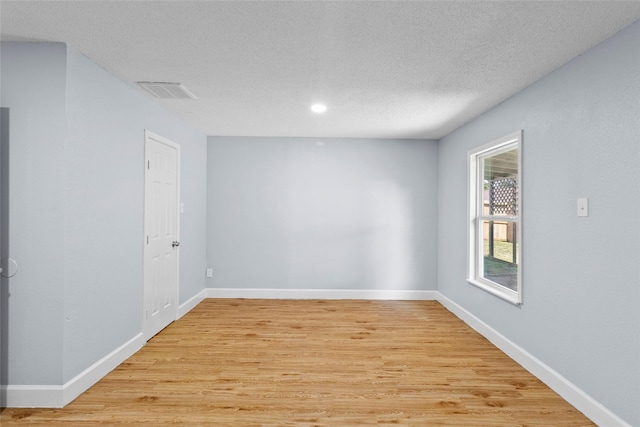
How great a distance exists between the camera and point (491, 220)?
156 inches

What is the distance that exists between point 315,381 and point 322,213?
9.71 ft

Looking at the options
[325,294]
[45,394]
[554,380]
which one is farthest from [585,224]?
[45,394]

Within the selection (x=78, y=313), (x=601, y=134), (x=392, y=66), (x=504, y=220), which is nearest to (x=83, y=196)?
(x=78, y=313)

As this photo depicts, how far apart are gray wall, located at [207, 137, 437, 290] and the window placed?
1.15 meters

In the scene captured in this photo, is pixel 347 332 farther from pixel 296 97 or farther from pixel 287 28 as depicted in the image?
pixel 287 28

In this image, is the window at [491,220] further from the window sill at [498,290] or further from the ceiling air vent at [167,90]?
the ceiling air vent at [167,90]

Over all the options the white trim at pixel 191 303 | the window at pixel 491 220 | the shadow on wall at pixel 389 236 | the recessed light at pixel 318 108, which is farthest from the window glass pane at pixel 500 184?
the white trim at pixel 191 303

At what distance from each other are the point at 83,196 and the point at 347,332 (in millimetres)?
2836

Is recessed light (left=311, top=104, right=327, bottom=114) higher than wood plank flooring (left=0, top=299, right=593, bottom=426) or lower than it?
higher

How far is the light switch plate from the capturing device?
7.74 feet

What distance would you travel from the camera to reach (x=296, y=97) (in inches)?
135

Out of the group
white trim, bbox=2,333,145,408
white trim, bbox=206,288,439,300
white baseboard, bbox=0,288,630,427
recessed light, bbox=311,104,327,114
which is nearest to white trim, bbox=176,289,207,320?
white baseboard, bbox=0,288,630,427

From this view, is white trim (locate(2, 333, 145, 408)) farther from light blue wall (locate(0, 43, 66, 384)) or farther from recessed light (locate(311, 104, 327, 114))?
recessed light (locate(311, 104, 327, 114))

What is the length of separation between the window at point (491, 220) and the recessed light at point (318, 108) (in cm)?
180
